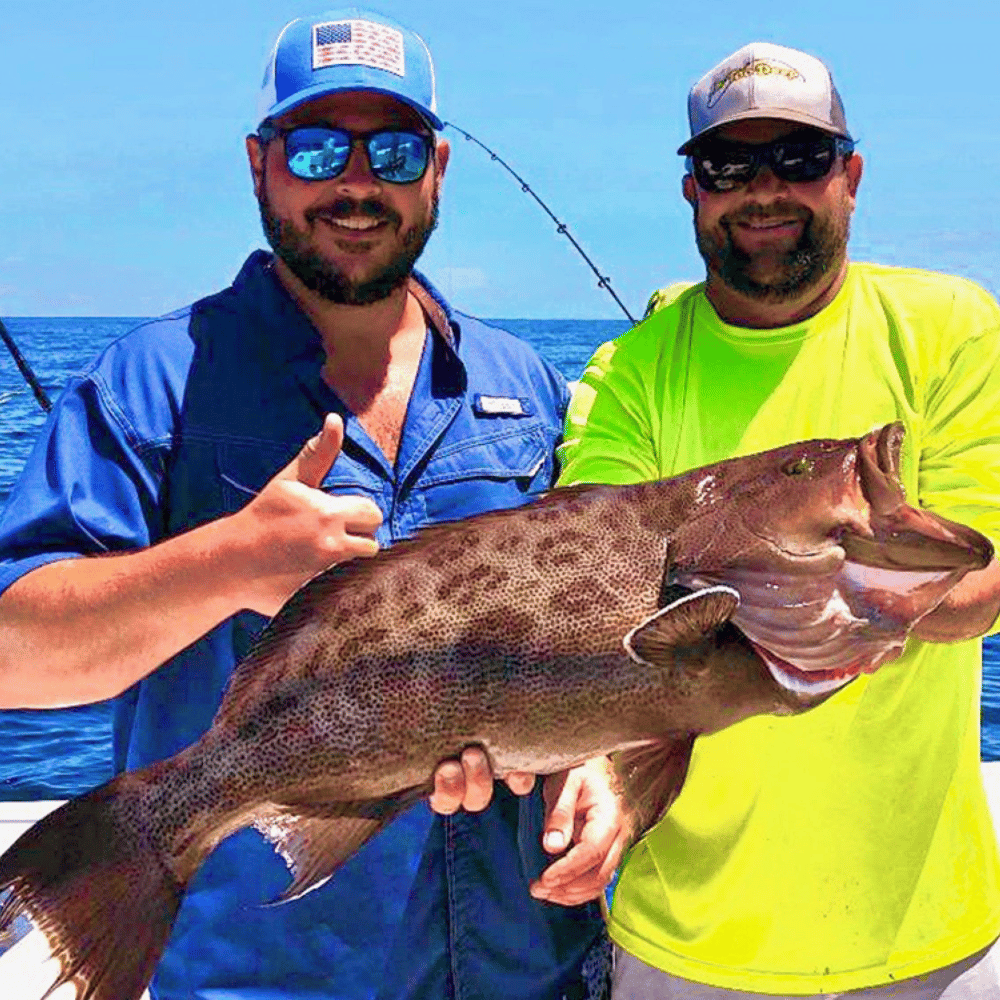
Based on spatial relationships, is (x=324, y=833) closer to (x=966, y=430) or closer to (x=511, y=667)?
(x=511, y=667)

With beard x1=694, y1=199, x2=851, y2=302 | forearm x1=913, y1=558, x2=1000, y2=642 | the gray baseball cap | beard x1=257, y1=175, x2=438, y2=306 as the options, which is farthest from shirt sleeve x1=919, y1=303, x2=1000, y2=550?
beard x1=257, y1=175, x2=438, y2=306

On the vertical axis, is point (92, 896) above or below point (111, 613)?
below

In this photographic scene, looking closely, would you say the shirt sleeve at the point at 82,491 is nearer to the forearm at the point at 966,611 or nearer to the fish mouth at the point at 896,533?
the fish mouth at the point at 896,533

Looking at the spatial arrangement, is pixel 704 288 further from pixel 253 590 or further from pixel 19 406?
pixel 19 406

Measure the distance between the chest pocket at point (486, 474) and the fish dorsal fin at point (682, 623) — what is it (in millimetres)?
672

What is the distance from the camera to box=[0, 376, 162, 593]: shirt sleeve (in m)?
2.86

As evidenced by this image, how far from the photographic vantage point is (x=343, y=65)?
3.15 m

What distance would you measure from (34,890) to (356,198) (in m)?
1.59

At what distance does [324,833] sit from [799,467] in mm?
1125

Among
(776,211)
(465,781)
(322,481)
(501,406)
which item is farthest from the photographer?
(501,406)

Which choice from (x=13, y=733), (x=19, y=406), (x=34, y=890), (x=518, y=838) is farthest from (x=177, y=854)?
(x=19, y=406)

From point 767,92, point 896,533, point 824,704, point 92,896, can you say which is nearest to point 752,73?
point 767,92

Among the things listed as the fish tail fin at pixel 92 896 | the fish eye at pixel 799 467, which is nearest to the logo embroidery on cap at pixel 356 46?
the fish eye at pixel 799 467

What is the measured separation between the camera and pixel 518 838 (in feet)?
10.4
